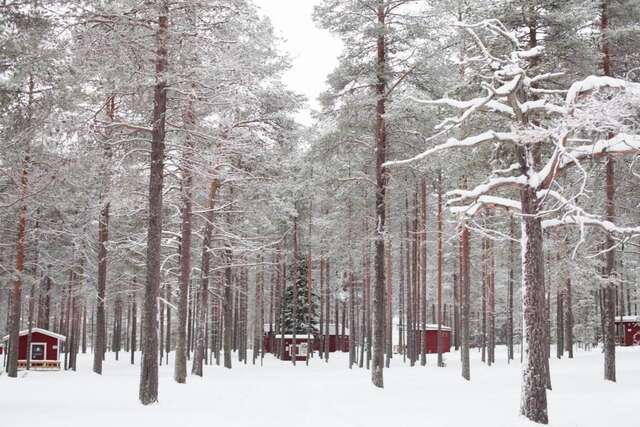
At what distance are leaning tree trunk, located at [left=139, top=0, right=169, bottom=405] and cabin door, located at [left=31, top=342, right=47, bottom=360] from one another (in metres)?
22.7

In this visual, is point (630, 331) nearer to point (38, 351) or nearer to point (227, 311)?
point (227, 311)

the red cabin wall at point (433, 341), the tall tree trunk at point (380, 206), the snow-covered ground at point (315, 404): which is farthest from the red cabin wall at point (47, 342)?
the red cabin wall at point (433, 341)

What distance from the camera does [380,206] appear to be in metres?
17.9

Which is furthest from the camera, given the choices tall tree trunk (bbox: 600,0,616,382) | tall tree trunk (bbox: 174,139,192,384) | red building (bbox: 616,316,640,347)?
red building (bbox: 616,316,640,347)

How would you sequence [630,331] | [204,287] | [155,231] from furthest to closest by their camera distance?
[630,331]
[204,287]
[155,231]

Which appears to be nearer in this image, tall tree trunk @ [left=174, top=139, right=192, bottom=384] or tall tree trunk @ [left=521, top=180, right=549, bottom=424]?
tall tree trunk @ [left=521, top=180, right=549, bottom=424]

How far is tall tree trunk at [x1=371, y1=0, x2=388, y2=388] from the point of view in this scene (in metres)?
17.3

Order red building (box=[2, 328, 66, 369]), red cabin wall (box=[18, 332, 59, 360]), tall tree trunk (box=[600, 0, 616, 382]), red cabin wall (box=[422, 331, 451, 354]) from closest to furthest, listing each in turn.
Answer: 1. tall tree trunk (box=[600, 0, 616, 382])
2. red building (box=[2, 328, 66, 369])
3. red cabin wall (box=[18, 332, 59, 360])
4. red cabin wall (box=[422, 331, 451, 354])

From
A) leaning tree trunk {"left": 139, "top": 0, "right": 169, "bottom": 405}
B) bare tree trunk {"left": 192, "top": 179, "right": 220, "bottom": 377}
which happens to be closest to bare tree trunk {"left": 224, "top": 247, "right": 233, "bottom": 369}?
bare tree trunk {"left": 192, "top": 179, "right": 220, "bottom": 377}

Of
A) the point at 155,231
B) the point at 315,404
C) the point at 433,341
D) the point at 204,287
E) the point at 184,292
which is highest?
the point at 155,231

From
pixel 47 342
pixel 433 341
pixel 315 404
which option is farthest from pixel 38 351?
pixel 433 341

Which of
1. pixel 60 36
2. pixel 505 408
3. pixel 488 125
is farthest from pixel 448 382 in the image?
pixel 60 36

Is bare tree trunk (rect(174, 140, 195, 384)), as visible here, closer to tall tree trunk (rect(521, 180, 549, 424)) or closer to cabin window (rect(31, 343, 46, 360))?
tall tree trunk (rect(521, 180, 549, 424))

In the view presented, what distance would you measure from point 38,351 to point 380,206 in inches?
923
